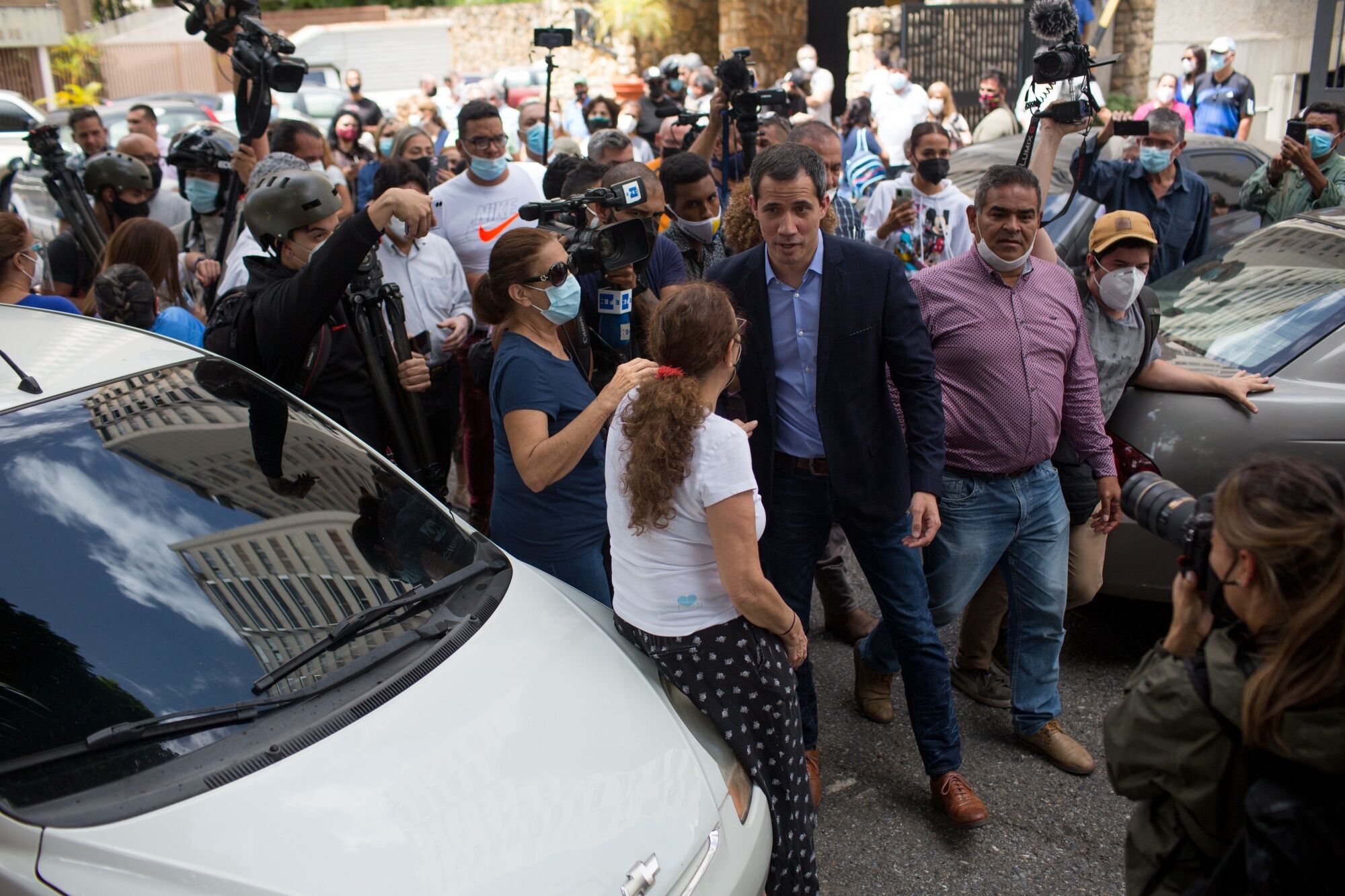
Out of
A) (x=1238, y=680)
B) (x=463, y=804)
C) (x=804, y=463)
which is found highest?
(x=1238, y=680)

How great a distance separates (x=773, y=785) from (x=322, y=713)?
112 cm

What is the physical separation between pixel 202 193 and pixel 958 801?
4.64 m

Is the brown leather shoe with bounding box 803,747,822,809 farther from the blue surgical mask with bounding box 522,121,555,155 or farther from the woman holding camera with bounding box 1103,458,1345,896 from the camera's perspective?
the blue surgical mask with bounding box 522,121,555,155

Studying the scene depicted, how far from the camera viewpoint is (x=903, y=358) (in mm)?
3160

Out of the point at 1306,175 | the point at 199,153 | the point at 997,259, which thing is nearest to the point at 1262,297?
the point at 997,259

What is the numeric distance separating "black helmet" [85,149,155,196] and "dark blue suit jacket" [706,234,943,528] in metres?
4.18

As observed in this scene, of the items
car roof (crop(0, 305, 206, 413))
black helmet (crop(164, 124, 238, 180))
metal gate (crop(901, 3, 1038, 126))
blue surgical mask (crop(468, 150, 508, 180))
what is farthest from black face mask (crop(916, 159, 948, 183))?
metal gate (crop(901, 3, 1038, 126))

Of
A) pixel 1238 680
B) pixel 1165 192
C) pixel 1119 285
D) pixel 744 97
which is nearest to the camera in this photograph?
pixel 1238 680

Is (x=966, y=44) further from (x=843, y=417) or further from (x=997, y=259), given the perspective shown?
(x=843, y=417)

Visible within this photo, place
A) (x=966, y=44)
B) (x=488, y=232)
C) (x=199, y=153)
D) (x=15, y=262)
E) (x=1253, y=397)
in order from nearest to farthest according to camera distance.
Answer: (x=1253, y=397) → (x=15, y=262) → (x=199, y=153) → (x=488, y=232) → (x=966, y=44)

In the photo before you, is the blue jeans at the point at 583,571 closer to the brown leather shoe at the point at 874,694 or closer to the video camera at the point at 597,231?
the video camera at the point at 597,231

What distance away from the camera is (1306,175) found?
19.1ft

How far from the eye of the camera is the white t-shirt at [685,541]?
2.42 metres

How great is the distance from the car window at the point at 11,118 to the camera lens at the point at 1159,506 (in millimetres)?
16482
